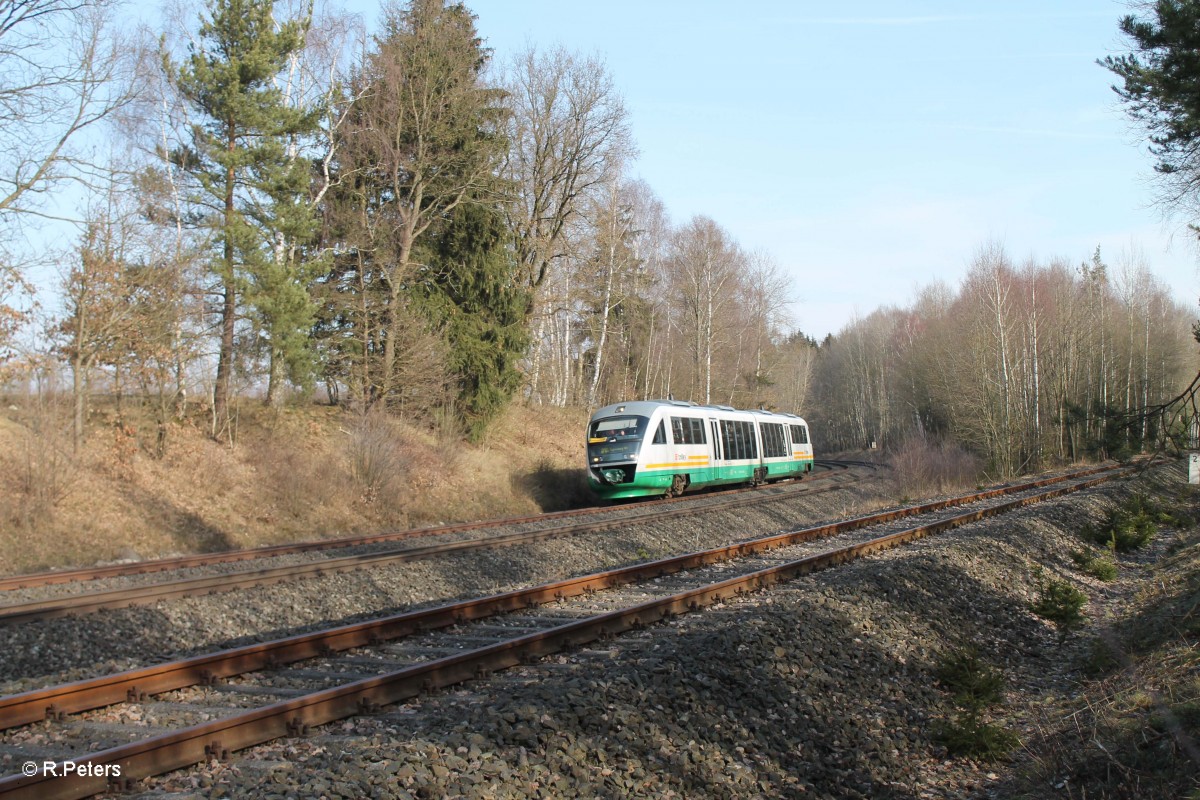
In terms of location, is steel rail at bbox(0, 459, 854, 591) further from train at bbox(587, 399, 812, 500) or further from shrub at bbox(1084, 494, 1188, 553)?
shrub at bbox(1084, 494, 1188, 553)

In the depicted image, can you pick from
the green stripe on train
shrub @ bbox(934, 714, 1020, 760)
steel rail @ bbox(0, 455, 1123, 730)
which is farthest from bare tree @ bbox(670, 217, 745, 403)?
shrub @ bbox(934, 714, 1020, 760)

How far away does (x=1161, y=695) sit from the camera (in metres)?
6.46

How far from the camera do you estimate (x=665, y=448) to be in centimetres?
2355

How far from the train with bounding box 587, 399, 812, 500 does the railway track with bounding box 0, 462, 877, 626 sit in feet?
2.96

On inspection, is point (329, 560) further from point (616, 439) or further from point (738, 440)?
point (738, 440)

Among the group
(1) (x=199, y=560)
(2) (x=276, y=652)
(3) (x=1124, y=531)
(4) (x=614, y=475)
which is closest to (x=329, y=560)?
(1) (x=199, y=560)

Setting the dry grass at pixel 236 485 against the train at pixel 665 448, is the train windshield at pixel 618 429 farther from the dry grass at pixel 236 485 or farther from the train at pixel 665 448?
the dry grass at pixel 236 485

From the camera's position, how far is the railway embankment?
483cm

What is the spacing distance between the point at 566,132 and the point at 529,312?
702cm

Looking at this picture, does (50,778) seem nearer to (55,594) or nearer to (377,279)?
(55,594)

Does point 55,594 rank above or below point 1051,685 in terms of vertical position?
above

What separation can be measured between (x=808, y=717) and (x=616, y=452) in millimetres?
16792

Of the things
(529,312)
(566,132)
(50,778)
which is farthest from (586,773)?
(566,132)

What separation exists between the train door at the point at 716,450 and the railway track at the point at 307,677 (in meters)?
14.5
